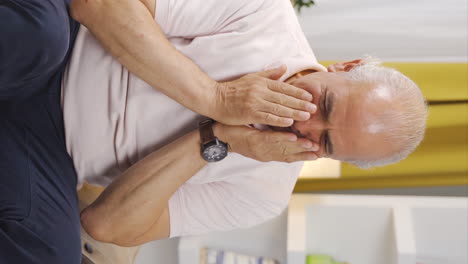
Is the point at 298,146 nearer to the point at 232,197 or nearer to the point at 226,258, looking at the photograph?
the point at 232,197

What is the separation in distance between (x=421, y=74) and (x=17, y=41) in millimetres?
1434

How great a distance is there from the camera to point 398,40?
204 cm

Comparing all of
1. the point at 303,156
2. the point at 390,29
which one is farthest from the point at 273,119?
the point at 390,29

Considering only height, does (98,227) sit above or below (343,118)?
below

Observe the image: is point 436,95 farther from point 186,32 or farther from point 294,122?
point 186,32

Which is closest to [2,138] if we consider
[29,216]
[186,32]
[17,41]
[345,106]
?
[29,216]

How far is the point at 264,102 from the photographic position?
1.11 metres

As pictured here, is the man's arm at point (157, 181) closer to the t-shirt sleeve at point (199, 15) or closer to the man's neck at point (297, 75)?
the man's neck at point (297, 75)

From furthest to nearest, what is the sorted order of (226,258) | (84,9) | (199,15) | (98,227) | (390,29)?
(226,258) < (390,29) < (98,227) < (199,15) < (84,9)

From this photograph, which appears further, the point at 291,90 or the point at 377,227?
the point at 377,227

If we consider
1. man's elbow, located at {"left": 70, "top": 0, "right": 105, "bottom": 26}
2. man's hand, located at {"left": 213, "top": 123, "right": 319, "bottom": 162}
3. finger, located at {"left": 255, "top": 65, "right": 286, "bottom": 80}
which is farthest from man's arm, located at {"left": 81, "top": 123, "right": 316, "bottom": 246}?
man's elbow, located at {"left": 70, "top": 0, "right": 105, "bottom": 26}


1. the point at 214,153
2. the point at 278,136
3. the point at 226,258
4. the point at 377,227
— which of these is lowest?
the point at 226,258

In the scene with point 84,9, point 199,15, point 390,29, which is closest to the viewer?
point 84,9

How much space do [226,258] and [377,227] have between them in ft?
2.14
